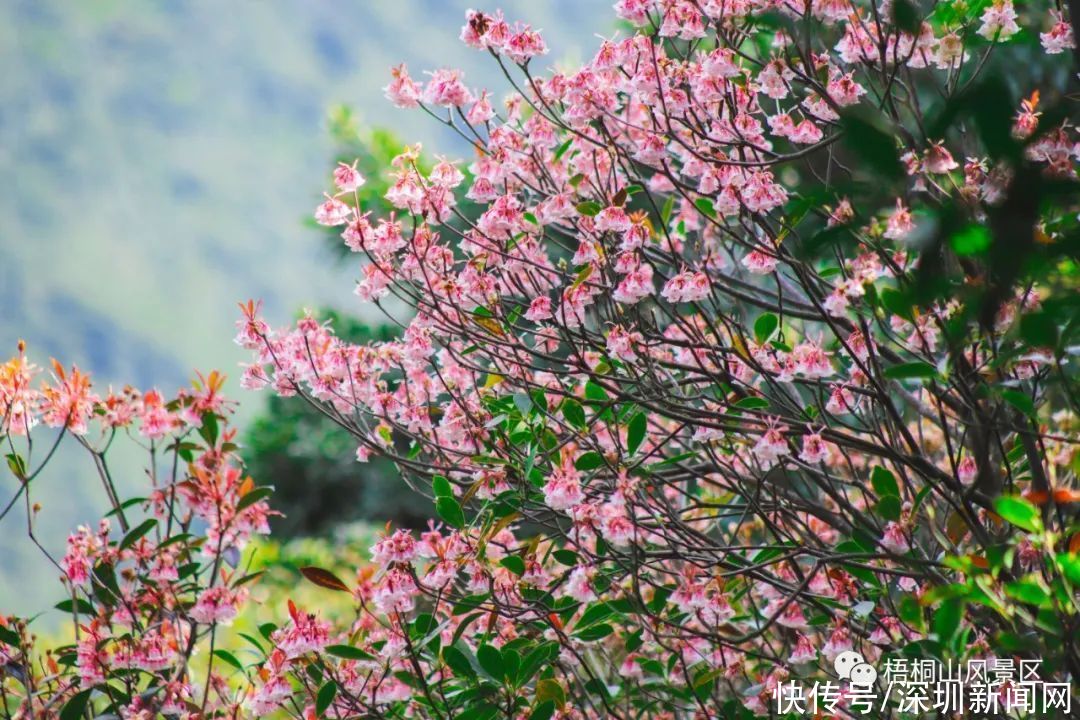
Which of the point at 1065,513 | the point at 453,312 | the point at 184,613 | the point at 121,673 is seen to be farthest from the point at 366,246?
the point at 1065,513

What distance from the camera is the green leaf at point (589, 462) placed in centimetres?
177

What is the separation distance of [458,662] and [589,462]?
15.2 inches

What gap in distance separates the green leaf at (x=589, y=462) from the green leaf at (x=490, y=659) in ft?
1.07

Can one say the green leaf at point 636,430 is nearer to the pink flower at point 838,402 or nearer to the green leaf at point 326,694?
the pink flower at point 838,402

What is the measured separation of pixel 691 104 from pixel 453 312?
570 mm

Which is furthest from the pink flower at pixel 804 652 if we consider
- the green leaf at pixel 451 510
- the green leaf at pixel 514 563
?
the green leaf at pixel 451 510

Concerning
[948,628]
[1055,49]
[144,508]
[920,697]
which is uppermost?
[1055,49]

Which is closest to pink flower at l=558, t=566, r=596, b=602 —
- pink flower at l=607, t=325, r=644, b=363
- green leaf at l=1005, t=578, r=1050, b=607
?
pink flower at l=607, t=325, r=644, b=363

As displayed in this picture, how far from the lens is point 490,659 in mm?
1702

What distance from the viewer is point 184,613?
1.86m

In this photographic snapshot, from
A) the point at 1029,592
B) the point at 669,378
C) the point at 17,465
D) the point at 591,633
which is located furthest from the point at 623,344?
the point at 17,465

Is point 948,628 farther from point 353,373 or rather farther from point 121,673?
point 121,673

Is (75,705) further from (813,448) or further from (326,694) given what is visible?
(813,448)

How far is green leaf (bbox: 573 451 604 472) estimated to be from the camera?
177cm
